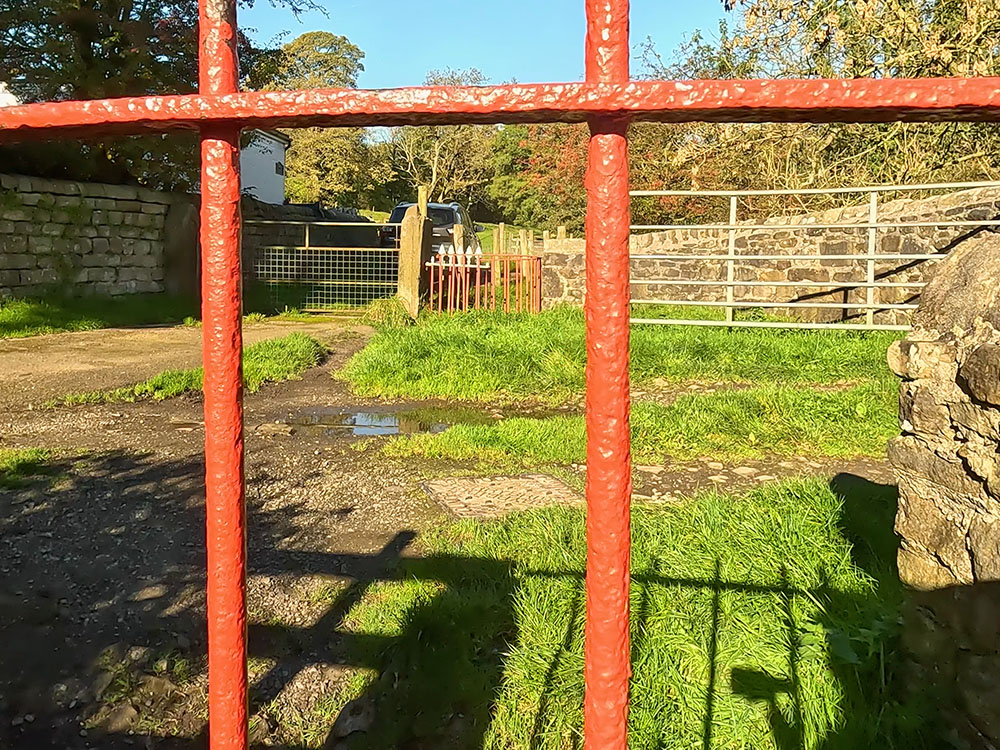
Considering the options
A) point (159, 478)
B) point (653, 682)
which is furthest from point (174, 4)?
point (653, 682)

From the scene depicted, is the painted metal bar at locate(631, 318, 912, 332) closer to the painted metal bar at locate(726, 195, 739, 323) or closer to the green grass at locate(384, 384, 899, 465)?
the painted metal bar at locate(726, 195, 739, 323)

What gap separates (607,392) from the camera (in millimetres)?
1073

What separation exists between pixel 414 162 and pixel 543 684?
1240 inches

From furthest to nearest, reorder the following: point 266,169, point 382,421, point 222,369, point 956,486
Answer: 1. point 266,169
2. point 382,421
3. point 956,486
4. point 222,369

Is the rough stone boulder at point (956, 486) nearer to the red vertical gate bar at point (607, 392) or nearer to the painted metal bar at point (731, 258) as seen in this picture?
the red vertical gate bar at point (607, 392)

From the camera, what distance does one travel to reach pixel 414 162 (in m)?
32.5

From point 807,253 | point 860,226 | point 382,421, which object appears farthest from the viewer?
point 807,253

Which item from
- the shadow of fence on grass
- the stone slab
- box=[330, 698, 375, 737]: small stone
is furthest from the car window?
box=[330, 698, 375, 737]: small stone

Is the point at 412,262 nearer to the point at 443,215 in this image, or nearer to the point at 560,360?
the point at 560,360

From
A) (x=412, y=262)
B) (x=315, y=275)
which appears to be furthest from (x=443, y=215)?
(x=412, y=262)

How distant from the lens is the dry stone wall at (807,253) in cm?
934

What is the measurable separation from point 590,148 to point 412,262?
11004mm

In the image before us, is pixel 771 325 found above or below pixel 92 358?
above

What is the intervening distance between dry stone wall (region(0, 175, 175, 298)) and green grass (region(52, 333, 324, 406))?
4474 mm
